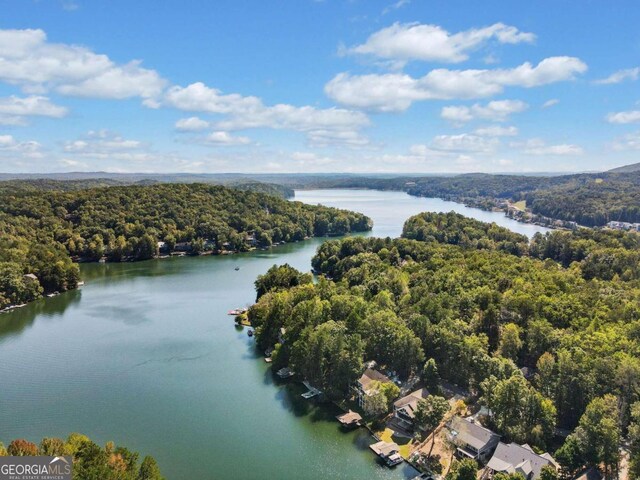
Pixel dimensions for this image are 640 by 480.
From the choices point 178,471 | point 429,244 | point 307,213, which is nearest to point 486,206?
point 307,213

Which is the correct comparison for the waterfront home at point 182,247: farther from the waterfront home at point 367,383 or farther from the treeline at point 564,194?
the treeline at point 564,194

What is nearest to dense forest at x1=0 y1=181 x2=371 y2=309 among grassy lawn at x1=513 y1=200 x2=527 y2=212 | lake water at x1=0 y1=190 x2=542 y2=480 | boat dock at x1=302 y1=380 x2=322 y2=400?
lake water at x1=0 y1=190 x2=542 y2=480

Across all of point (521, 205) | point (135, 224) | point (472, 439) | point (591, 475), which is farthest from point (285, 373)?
point (521, 205)

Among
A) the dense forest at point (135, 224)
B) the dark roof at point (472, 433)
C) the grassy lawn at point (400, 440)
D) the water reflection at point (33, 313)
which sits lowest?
the grassy lawn at point (400, 440)

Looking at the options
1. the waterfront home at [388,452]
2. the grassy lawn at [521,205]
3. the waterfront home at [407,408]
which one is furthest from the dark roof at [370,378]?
the grassy lawn at [521,205]

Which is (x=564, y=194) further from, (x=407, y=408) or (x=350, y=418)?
(x=350, y=418)

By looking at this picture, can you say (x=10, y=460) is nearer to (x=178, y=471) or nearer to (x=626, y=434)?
(x=178, y=471)

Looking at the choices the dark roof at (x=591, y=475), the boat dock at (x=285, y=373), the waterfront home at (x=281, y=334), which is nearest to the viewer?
the dark roof at (x=591, y=475)
